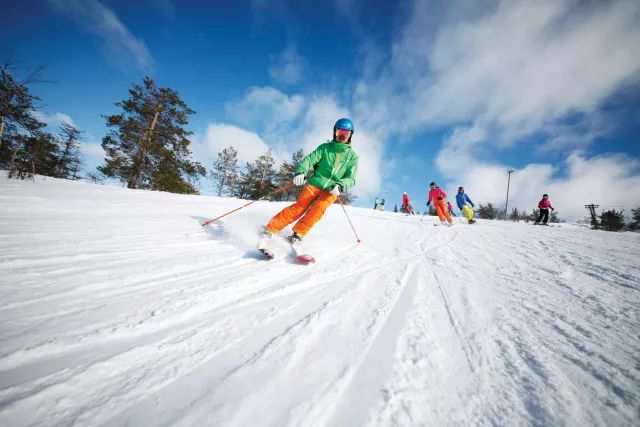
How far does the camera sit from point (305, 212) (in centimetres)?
377

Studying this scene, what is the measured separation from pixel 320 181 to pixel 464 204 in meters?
10.7

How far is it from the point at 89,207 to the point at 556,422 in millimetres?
7403

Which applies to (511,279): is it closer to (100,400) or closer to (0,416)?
(100,400)

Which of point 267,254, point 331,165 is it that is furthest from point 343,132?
point 267,254

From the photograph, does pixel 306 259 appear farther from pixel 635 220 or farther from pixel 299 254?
pixel 635 220

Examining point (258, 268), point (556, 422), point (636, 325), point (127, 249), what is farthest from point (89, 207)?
point (636, 325)

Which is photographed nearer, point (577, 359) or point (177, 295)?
point (577, 359)

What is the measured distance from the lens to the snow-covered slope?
0.97m

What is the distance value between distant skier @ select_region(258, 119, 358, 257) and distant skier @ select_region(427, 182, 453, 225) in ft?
25.0

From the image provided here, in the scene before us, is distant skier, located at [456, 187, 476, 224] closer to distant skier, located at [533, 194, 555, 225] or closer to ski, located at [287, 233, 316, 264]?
distant skier, located at [533, 194, 555, 225]

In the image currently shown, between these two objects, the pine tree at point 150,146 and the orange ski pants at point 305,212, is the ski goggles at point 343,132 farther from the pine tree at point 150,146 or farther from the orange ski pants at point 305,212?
the pine tree at point 150,146

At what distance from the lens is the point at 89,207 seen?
17.1 ft

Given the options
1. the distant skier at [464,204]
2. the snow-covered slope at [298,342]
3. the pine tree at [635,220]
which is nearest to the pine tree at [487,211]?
the pine tree at [635,220]

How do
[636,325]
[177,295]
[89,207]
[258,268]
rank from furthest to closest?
[89,207]
[258,268]
[177,295]
[636,325]
